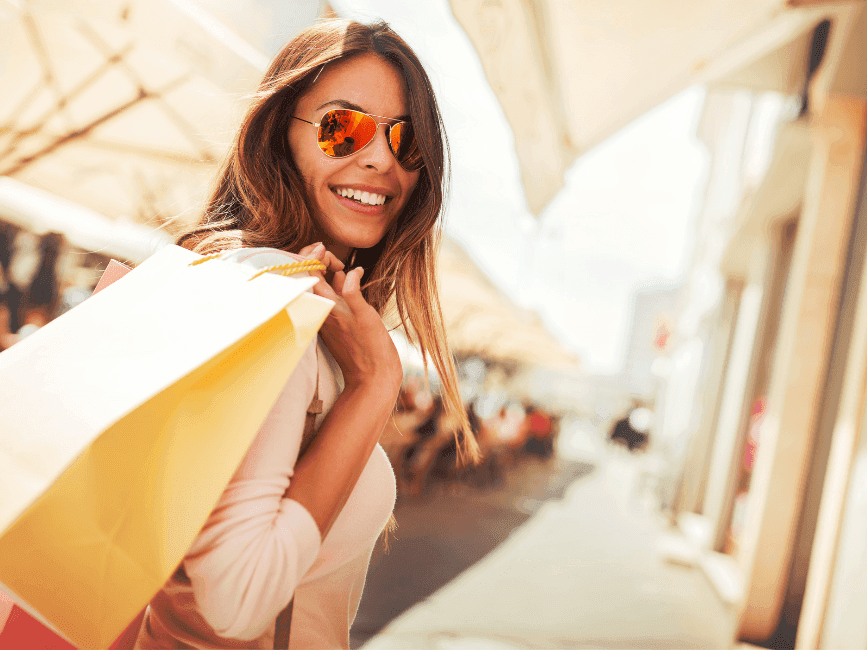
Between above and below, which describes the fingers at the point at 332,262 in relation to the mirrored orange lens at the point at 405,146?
below

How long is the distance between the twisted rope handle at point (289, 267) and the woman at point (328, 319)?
0.12 ft

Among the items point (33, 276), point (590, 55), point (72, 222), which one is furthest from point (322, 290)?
point (33, 276)

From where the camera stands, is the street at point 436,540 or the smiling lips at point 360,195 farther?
the street at point 436,540

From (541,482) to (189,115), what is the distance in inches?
382

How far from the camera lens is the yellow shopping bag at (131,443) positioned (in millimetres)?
626

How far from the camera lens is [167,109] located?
11.1 feet

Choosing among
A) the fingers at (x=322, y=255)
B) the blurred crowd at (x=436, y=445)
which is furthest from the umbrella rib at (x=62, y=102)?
the blurred crowd at (x=436, y=445)

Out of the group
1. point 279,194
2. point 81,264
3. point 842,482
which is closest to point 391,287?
point 279,194

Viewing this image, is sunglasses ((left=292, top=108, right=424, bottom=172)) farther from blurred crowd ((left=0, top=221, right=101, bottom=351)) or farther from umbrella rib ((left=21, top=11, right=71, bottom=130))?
blurred crowd ((left=0, top=221, right=101, bottom=351))

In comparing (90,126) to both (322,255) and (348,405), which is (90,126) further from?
(348,405)

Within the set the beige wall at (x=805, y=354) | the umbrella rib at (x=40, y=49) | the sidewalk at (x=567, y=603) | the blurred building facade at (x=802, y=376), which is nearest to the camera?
the umbrella rib at (x=40, y=49)

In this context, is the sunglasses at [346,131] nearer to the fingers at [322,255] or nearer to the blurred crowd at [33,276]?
the fingers at [322,255]

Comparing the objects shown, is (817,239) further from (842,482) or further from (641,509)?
(641,509)

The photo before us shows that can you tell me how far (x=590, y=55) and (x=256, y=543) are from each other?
3.26m
